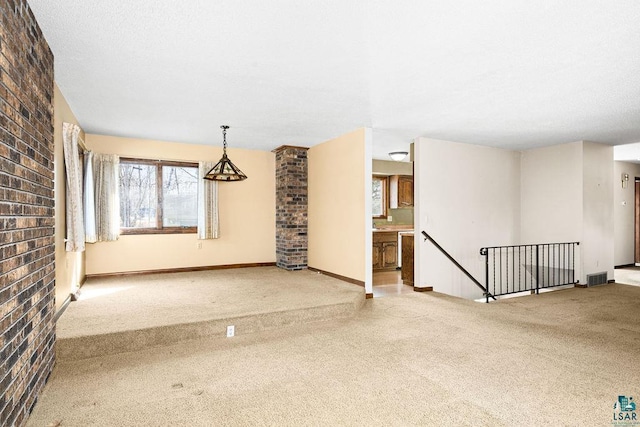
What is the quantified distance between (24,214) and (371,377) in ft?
8.71

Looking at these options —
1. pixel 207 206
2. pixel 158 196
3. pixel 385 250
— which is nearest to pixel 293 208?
pixel 207 206

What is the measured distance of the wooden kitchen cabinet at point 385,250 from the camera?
26.0 ft

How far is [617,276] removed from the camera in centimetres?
733

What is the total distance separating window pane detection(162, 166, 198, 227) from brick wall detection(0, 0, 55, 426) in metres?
3.57

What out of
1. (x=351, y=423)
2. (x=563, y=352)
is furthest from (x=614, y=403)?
(x=351, y=423)

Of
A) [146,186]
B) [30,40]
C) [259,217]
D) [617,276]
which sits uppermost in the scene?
[30,40]

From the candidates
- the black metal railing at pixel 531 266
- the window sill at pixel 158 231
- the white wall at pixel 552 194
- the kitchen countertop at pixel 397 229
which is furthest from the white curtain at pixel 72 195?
the white wall at pixel 552 194

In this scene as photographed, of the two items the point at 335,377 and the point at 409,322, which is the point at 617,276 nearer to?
the point at 409,322

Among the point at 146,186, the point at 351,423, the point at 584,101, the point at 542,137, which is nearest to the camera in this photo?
the point at 351,423

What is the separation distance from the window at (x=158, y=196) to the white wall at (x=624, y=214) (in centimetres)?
943

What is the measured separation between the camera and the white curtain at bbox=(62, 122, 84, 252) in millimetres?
3986

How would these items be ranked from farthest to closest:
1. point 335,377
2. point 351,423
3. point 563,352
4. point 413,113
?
point 413,113 → point 563,352 → point 335,377 → point 351,423

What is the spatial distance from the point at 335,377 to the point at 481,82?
3.05 m

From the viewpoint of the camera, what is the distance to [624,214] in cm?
842
